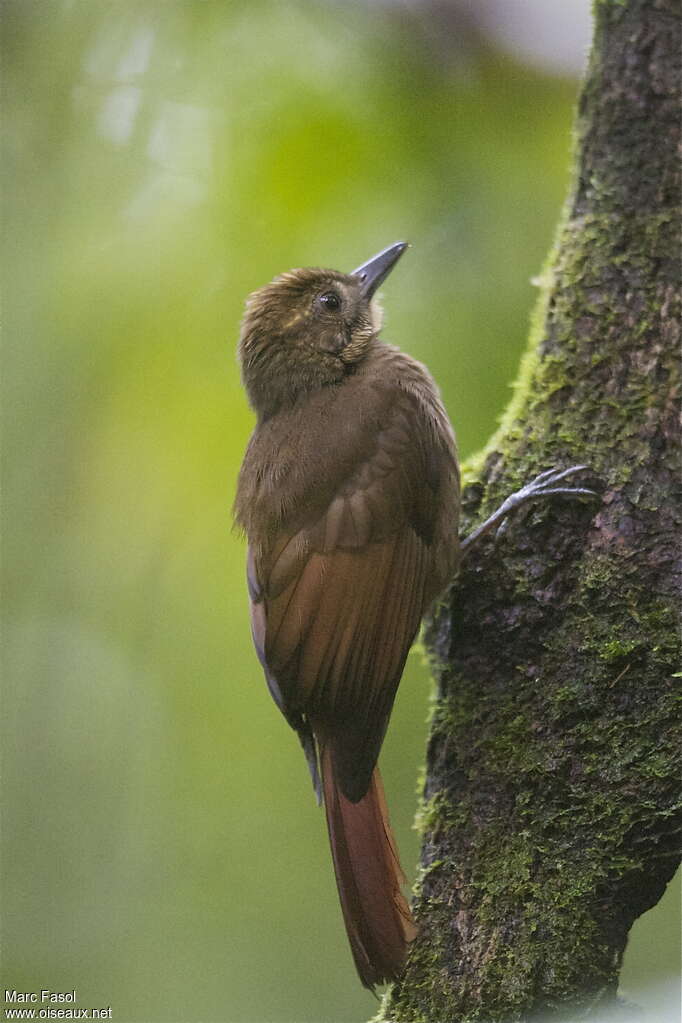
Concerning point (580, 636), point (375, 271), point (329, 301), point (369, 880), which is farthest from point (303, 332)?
point (369, 880)

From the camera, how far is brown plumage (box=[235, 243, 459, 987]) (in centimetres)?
229

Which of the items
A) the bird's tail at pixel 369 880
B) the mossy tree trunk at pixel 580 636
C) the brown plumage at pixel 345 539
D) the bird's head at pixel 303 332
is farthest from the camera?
the bird's head at pixel 303 332

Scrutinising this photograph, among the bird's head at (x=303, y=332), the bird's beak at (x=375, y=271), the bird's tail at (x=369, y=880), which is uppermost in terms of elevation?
the bird's beak at (x=375, y=271)

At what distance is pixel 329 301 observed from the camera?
3084 mm

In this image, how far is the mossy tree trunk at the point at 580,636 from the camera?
1992mm

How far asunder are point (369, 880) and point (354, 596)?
66cm

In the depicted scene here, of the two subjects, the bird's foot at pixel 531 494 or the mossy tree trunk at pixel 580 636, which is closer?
the mossy tree trunk at pixel 580 636

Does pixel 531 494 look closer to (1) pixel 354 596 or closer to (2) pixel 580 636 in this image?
(2) pixel 580 636

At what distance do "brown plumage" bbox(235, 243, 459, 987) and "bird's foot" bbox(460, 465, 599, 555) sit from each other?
0.22ft

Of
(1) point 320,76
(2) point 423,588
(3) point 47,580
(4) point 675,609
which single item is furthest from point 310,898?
(1) point 320,76

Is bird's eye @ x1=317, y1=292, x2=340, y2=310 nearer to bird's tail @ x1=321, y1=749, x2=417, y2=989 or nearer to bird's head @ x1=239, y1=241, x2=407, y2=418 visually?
bird's head @ x1=239, y1=241, x2=407, y2=418

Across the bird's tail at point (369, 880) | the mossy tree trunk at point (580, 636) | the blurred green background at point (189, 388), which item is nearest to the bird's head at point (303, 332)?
the blurred green background at point (189, 388)

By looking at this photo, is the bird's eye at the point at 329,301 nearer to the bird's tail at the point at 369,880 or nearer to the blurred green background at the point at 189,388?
the blurred green background at the point at 189,388

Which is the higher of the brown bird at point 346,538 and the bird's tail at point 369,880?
the brown bird at point 346,538
